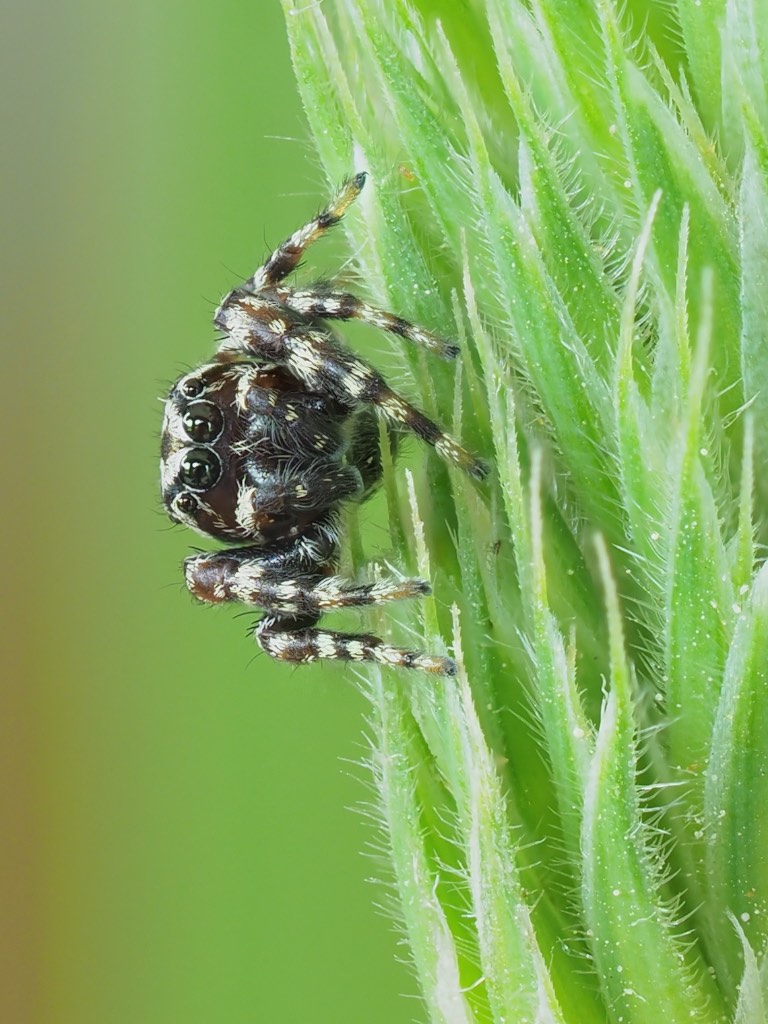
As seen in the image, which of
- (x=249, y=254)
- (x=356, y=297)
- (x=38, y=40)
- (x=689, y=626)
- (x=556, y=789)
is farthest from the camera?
(x=38, y=40)

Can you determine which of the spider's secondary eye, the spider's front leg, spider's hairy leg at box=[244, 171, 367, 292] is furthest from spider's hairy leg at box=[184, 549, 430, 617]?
spider's hairy leg at box=[244, 171, 367, 292]

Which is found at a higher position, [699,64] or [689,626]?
[699,64]

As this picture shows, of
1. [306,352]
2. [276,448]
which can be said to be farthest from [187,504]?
[306,352]

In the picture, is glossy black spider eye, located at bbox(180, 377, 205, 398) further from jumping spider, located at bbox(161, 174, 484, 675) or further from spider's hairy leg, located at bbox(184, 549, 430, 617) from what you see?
spider's hairy leg, located at bbox(184, 549, 430, 617)

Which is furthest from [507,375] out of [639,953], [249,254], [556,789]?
[249,254]

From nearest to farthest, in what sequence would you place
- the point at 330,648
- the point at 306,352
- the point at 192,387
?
the point at 330,648
the point at 306,352
the point at 192,387

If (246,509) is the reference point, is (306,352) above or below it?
above

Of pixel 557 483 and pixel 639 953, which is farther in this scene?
pixel 557 483

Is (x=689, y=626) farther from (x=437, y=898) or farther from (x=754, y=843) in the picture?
(x=437, y=898)

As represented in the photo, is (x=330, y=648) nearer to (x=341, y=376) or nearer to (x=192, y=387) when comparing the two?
(x=341, y=376)
